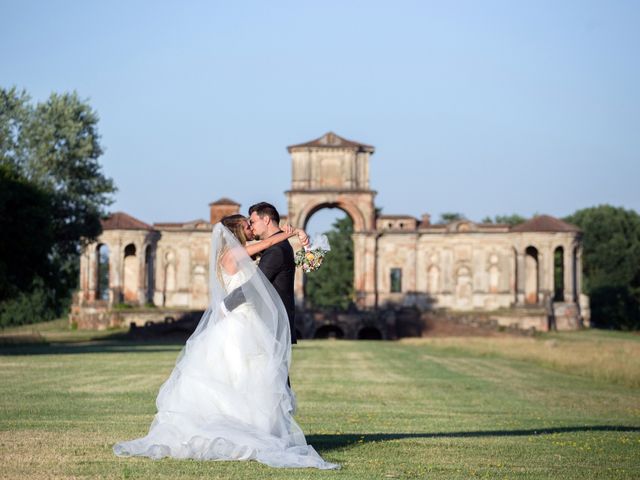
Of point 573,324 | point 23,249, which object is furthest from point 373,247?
point 23,249

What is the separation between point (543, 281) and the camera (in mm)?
80750

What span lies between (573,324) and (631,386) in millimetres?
50700

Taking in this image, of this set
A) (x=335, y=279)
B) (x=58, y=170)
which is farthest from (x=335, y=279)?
(x=58, y=170)

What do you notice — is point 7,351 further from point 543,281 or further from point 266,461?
point 543,281

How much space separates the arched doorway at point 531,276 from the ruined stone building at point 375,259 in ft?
0.23

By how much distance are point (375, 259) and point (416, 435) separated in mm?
65323

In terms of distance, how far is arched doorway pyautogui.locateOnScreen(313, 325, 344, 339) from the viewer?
77188 mm

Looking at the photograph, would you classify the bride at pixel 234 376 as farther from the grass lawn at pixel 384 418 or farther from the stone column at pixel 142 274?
the stone column at pixel 142 274

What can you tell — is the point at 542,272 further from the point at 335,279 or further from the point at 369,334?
the point at 335,279

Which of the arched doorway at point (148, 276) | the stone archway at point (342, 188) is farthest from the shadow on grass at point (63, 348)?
the arched doorway at point (148, 276)

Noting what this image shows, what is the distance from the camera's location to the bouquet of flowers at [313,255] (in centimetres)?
1181

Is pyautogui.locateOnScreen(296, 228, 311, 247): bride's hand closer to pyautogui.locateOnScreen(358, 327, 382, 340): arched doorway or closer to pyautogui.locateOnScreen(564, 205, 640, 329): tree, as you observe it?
pyautogui.locateOnScreen(358, 327, 382, 340): arched doorway

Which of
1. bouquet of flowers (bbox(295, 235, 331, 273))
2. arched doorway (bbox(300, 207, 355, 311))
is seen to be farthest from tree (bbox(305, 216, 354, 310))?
bouquet of flowers (bbox(295, 235, 331, 273))

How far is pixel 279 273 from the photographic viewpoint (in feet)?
37.4
